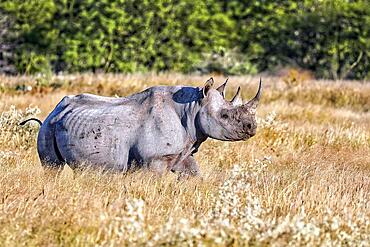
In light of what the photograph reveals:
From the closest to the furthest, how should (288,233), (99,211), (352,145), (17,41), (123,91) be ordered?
(288,233) < (99,211) < (352,145) < (123,91) < (17,41)

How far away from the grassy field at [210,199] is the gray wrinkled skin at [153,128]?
255 mm

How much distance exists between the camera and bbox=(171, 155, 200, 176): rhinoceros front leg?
793 cm

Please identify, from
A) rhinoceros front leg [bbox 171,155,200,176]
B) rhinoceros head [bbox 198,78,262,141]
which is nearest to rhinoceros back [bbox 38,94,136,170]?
rhinoceros front leg [bbox 171,155,200,176]

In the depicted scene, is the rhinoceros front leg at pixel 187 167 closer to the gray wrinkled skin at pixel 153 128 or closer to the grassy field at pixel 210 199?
Result: the gray wrinkled skin at pixel 153 128

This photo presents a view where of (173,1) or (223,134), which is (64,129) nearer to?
(223,134)

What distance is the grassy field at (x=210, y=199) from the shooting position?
517 cm

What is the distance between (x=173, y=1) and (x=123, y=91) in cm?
1261

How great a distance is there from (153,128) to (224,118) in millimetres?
669

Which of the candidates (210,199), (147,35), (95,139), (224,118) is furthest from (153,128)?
(147,35)

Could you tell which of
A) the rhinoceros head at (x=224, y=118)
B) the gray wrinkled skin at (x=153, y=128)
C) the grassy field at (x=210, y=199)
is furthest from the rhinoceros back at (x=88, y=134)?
the rhinoceros head at (x=224, y=118)

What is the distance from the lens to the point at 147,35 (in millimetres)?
30375

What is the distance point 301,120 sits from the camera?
51.8ft

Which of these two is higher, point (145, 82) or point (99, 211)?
point (99, 211)

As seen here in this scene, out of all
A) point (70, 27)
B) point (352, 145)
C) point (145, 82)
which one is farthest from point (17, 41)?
point (352, 145)
